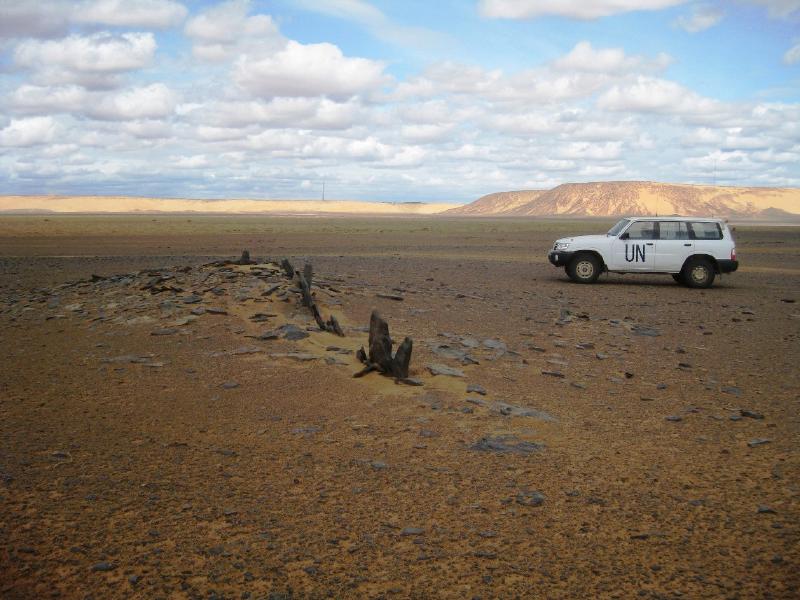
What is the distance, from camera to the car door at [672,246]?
20.0 meters

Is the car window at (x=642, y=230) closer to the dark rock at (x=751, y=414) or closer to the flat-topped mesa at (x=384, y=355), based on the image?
the dark rock at (x=751, y=414)

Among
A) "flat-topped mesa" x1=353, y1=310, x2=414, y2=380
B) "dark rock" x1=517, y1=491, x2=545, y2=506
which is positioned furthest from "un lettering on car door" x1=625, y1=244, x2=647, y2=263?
"dark rock" x1=517, y1=491, x2=545, y2=506

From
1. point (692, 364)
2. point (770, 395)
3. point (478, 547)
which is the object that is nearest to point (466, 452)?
point (478, 547)

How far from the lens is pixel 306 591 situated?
4184 mm

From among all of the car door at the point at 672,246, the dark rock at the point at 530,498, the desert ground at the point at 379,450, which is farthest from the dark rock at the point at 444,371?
the car door at the point at 672,246

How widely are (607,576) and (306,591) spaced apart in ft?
6.04

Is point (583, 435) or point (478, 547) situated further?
point (583, 435)

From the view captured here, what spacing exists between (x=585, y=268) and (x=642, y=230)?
1.91 metres

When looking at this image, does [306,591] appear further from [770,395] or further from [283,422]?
[770,395]

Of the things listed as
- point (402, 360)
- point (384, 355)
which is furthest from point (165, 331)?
point (402, 360)

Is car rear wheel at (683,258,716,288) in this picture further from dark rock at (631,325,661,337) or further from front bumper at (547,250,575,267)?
dark rock at (631,325,661,337)

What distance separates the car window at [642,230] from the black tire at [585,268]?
1215 millimetres

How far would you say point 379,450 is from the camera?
6621 mm

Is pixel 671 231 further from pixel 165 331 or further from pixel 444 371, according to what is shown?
pixel 165 331
